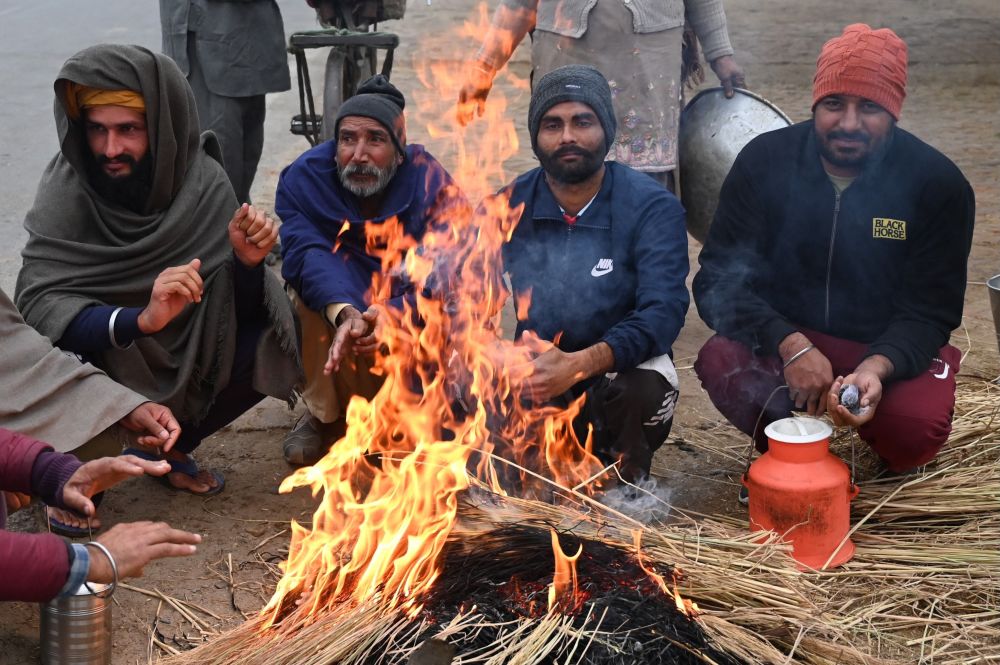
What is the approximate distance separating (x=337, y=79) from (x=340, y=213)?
9.67 feet

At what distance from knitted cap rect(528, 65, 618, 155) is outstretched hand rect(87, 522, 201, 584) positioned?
2045 millimetres

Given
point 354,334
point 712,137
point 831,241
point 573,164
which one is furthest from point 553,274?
point 712,137

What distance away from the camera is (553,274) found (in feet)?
14.6

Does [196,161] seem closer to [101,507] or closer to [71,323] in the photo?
[71,323]

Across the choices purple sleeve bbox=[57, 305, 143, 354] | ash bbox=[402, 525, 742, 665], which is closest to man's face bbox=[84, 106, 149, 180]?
purple sleeve bbox=[57, 305, 143, 354]

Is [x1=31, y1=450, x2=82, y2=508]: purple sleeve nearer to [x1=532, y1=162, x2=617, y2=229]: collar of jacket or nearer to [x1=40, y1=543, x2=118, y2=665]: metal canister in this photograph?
[x1=40, y1=543, x2=118, y2=665]: metal canister

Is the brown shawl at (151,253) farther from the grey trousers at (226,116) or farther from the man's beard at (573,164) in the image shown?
the grey trousers at (226,116)

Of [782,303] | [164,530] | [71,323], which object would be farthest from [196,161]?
[782,303]

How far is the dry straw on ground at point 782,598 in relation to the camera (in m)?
3.07

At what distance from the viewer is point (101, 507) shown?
14.6ft

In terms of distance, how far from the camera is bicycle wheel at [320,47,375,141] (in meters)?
7.37

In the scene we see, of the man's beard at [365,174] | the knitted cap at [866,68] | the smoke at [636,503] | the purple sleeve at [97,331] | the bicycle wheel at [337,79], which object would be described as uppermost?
the knitted cap at [866,68]

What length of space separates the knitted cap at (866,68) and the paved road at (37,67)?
14.9 ft

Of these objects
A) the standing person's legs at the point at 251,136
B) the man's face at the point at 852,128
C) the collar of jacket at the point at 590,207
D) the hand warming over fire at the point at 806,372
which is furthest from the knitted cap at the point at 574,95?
the standing person's legs at the point at 251,136
